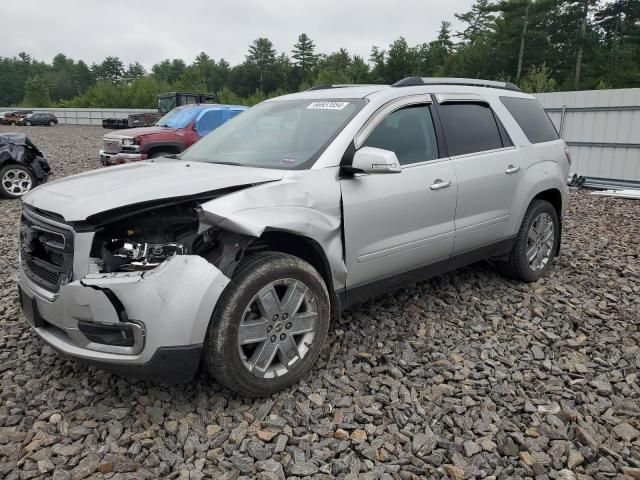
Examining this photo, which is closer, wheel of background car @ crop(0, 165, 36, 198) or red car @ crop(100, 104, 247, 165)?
wheel of background car @ crop(0, 165, 36, 198)

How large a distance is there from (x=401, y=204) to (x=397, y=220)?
111mm

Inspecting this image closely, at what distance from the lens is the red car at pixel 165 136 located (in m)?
10.8

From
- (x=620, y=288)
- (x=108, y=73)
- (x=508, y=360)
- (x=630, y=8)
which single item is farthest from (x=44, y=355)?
(x=108, y=73)

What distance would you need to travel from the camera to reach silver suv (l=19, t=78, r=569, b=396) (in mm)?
2551

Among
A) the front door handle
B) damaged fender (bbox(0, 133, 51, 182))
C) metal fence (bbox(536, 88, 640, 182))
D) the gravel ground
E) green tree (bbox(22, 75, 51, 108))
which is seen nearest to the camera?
the gravel ground

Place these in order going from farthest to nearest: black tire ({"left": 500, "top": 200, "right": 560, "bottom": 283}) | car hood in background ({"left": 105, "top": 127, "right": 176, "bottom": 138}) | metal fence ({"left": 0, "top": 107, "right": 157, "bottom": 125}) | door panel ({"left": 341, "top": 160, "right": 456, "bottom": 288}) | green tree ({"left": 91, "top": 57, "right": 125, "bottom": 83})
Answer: green tree ({"left": 91, "top": 57, "right": 125, "bottom": 83}) < metal fence ({"left": 0, "top": 107, "right": 157, "bottom": 125}) < car hood in background ({"left": 105, "top": 127, "right": 176, "bottom": 138}) < black tire ({"left": 500, "top": 200, "right": 560, "bottom": 283}) < door panel ({"left": 341, "top": 160, "right": 456, "bottom": 288})

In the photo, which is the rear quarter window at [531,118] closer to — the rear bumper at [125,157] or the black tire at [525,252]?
the black tire at [525,252]

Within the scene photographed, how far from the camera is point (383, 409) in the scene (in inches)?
114

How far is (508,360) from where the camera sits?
3.44 metres

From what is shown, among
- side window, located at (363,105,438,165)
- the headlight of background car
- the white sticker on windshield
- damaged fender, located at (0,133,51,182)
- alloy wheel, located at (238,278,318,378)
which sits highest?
the white sticker on windshield

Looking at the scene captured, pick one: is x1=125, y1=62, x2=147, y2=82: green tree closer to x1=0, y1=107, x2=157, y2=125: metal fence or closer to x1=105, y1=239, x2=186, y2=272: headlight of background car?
x1=0, y1=107, x2=157, y2=125: metal fence

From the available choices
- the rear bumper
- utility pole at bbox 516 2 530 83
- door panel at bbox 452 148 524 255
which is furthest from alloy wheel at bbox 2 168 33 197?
utility pole at bbox 516 2 530 83

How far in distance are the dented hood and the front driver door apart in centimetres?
60

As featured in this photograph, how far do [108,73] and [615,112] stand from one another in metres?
110
